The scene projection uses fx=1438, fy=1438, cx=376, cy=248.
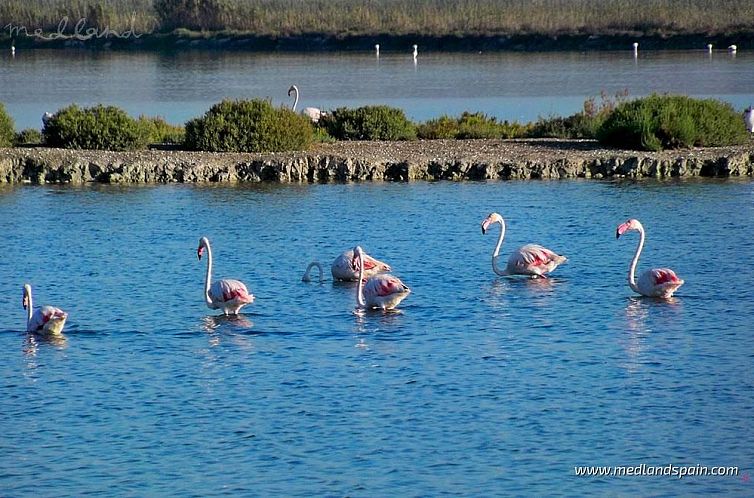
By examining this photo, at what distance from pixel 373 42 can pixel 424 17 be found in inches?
355

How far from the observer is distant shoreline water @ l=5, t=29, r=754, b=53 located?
77875 millimetres

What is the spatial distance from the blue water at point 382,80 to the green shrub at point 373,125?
24.2 ft

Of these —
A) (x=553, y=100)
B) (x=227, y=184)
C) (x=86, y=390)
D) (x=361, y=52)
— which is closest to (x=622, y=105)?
(x=227, y=184)

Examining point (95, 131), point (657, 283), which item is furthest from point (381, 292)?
point (95, 131)

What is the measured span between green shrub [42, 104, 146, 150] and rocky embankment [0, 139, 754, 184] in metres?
1.09

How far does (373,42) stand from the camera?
84.9m

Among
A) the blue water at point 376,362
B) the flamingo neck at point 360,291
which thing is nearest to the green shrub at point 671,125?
the blue water at point 376,362

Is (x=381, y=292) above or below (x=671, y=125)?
below

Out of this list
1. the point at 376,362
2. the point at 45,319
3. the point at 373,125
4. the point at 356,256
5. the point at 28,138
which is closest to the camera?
the point at 376,362

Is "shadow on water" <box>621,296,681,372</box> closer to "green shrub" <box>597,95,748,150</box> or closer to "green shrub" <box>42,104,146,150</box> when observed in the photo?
"green shrub" <box>597,95,748,150</box>

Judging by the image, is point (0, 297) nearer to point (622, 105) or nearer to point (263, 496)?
point (263, 496)

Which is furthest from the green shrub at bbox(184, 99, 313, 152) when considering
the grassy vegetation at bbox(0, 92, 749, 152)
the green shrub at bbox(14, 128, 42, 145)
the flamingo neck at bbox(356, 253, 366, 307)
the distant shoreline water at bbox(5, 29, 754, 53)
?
the distant shoreline water at bbox(5, 29, 754, 53)

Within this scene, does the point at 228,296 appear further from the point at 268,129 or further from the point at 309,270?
the point at 268,129

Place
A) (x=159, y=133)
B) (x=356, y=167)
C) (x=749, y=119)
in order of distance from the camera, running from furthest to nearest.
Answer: (x=159, y=133) < (x=749, y=119) < (x=356, y=167)
